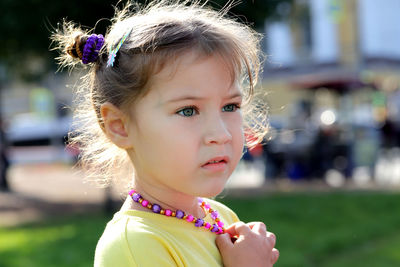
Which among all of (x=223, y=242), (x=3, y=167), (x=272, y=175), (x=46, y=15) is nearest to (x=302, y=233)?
(x=46, y=15)

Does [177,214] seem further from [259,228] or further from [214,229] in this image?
[259,228]

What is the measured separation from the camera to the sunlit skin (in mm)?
1483

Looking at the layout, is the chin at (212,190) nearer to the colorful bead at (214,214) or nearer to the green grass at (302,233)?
the colorful bead at (214,214)

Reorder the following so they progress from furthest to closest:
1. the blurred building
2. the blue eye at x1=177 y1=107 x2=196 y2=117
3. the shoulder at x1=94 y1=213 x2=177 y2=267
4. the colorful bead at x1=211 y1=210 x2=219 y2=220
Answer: the blurred building < the colorful bead at x1=211 y1=210 x2=219 y2=220 < the blue eye at x1=177 y1=107 x2=196 y2=117 < the shoulder at x1=94 y1=213 x2=177 y2=267

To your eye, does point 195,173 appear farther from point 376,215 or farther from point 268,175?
point 268,175

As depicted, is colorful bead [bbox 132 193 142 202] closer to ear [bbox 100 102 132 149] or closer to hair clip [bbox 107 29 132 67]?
ear [bbox 100 102 132 149]

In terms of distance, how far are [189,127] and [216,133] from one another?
7 centimetres

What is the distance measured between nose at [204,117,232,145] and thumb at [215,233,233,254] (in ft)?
0.92

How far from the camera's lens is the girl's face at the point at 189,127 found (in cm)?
148

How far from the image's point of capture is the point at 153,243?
1.43 metres

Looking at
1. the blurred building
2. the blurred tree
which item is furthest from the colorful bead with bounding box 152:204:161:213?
the blurred tree

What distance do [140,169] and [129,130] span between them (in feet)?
0.36

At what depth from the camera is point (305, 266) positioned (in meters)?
4.95

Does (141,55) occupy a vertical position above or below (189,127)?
above
